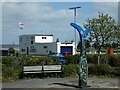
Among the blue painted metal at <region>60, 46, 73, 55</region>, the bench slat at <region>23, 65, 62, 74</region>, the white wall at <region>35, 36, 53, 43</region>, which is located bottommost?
the bench slat at <region>23, 65, 62, 74</region>

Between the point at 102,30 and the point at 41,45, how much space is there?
2220 inches

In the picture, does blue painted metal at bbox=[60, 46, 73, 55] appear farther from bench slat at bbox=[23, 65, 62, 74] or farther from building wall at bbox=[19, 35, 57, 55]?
bench slat at bbox=[23, 65, 62, 74]

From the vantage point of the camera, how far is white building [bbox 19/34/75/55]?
84188 millimetres

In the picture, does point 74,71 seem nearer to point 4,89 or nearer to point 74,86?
point 74,86

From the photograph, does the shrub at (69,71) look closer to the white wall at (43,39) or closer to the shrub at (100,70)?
the shrub at (100,70)

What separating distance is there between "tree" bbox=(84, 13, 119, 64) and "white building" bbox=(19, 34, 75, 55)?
154 feet

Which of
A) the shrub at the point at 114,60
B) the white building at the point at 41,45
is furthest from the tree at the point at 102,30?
the white building at the point at 41,45

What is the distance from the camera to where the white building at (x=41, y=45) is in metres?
84.2

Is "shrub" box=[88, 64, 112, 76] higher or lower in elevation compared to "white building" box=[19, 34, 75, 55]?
lower

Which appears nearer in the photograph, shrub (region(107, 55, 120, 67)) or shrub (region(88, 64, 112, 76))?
shrub (region(88, 64, 112, 76))

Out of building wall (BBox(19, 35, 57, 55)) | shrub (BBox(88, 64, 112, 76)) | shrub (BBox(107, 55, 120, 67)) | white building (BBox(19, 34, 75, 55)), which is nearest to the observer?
shrub (BBox(88, 64, 112, 76))

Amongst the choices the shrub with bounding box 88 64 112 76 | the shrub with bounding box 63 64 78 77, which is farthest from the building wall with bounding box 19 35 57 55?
the shrub with bounding box 63 64 78 77

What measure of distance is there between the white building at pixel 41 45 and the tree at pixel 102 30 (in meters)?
46.9

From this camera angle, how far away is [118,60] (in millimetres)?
25719
